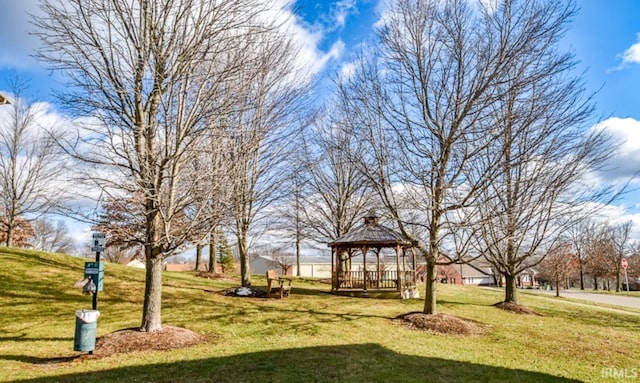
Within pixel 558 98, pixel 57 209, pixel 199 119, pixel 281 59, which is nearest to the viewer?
pixel 57 209

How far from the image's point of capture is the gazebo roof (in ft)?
54.5

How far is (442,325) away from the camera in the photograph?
32.4 ft

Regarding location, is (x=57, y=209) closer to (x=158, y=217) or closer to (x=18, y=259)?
(x=158, y=217)

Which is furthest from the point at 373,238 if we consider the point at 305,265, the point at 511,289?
the point at 305,265

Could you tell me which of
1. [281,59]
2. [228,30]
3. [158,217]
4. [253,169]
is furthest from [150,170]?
[281,59]

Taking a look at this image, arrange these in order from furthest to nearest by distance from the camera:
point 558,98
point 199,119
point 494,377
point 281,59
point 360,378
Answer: point 281,59
point 558,98
point 199,119
point 494,377
point 360,378

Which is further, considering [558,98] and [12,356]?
[558,98]

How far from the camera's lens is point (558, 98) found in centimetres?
1112

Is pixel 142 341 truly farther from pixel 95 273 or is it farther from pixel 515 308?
pixel 515 308

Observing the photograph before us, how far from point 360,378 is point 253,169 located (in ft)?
29.0

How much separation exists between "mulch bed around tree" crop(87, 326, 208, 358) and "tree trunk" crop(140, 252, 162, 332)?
0.17 meters

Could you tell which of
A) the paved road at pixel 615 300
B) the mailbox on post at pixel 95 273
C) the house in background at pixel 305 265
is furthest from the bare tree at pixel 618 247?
the mailbox on post at pixel 95 273

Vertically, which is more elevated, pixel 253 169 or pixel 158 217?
pixel 253 169

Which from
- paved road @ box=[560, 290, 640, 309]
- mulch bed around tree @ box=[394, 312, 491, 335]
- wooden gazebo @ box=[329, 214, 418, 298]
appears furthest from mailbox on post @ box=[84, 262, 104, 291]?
paved road @ box=[560, 290, 640, 309]
